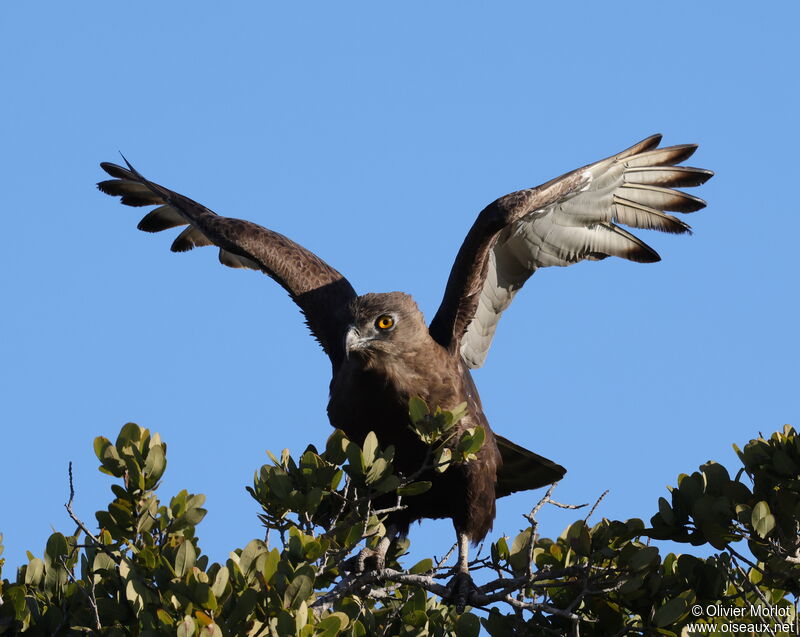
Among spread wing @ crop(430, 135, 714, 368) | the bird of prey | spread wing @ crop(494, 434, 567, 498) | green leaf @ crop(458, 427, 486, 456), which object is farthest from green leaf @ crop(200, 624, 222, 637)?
spread wing @ crop(430, 135, 714, 368)

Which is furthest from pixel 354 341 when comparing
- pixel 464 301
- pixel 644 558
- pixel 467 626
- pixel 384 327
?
pixel 644 558

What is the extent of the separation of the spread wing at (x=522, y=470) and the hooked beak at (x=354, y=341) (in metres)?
1.30

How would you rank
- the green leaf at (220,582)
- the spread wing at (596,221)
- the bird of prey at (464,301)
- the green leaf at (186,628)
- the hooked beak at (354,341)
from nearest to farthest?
the green leaf at (186,628) < the green leaf at (220,582) < the bird of prey at (464,301) < the hooked beak at (354,341) < the spread wing at (596,221)

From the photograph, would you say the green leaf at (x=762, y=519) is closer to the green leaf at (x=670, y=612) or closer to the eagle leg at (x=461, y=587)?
the green leaf at (x=670, y=612)

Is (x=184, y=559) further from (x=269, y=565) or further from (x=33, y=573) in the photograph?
(x=33, y=573)

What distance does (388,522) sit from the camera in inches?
253

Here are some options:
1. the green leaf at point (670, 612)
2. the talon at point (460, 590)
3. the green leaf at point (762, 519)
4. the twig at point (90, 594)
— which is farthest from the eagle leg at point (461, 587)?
the twig at point (90, 594)

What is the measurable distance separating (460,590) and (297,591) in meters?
1.89

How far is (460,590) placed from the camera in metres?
5.82

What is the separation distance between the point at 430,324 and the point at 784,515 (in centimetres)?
280

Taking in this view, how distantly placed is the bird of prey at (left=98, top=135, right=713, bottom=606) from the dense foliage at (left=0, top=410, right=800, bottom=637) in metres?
0.77

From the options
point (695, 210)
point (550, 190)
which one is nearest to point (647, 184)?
point (695, 210)

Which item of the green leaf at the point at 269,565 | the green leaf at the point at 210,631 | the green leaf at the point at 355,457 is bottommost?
the green leaf at the point at 210,631

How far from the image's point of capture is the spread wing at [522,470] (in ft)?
23.4
